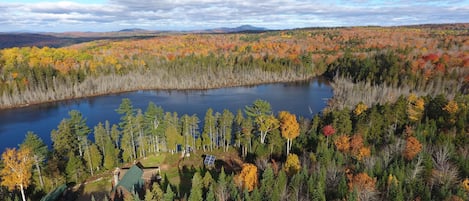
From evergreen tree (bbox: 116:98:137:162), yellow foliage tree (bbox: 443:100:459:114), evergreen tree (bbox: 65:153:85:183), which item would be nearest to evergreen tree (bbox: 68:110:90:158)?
evergreen tree (bbox: 65:153:85:183)

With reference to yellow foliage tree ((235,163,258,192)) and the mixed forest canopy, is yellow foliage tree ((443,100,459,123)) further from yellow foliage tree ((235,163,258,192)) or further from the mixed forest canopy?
yellow foliage tree ((235,163,258,192))

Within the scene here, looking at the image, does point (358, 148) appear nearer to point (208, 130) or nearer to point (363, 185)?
point (363, 185)

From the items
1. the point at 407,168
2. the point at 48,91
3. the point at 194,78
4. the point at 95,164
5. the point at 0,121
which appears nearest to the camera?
the point at 407,168

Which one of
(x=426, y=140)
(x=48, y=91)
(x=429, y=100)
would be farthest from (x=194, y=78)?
(x=426, y=140)

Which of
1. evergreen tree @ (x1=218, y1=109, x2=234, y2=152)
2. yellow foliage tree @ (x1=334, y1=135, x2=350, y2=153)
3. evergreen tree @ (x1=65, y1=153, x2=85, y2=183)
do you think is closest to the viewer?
evergreen tree @ (x1=65, y1=153, x2=85, y2=183)

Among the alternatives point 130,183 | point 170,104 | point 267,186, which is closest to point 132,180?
point 130,183

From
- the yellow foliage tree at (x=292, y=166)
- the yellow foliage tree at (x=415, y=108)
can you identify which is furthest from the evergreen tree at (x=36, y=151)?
the yellow foliage tree at (x=415, y=108)

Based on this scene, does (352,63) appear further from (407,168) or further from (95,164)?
(95,164)
